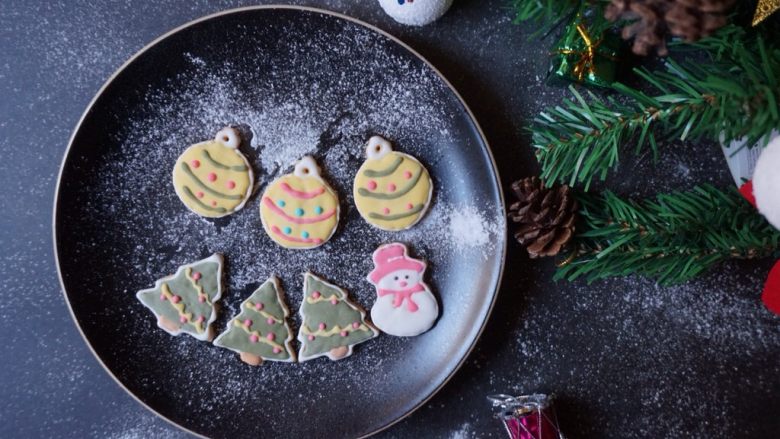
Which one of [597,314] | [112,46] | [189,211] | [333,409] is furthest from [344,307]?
[112,46]

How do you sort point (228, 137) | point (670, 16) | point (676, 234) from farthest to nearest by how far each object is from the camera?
point (228, 137) < point (676, 234) < point (670, 16)

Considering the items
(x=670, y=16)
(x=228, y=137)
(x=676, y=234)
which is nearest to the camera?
(x=670, y=16)

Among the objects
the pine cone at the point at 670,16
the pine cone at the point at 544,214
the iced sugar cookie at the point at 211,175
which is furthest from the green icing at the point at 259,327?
the pine cone at the point at 670,16

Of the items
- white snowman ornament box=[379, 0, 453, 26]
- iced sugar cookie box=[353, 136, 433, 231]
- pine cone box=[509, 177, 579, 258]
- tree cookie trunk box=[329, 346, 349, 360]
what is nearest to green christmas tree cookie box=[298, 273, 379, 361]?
tree cookie trunk box=[329, 346, 349, 360]

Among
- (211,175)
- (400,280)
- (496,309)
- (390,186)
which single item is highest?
(211,175)

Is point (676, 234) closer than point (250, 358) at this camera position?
Yes

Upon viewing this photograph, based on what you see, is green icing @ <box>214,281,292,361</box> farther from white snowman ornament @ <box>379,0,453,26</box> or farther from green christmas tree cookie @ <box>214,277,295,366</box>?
white snowman ornament @ <box>379,0,453,26</box>

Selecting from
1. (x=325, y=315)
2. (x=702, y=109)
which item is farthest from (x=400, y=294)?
(x=702, y=109)

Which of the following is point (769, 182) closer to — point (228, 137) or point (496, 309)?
point (496, 309)
